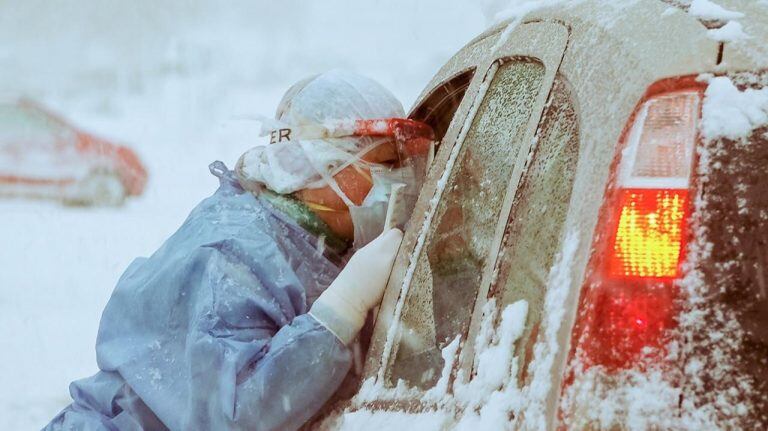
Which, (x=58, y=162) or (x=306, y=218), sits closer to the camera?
(x=306, y=218)

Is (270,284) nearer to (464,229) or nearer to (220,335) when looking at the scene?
(220,335)

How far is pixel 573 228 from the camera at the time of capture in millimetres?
1518

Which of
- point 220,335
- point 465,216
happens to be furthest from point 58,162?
point 465,216

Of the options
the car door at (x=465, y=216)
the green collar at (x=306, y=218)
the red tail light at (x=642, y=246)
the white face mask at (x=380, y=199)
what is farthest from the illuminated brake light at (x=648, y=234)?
the green collar at (x=306, y=218)

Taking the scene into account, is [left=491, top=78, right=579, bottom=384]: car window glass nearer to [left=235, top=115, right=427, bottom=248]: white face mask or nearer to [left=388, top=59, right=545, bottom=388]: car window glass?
[left=388, top=59, right=545, bottom=388]: car window glass

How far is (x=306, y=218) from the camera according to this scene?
2.86 metres

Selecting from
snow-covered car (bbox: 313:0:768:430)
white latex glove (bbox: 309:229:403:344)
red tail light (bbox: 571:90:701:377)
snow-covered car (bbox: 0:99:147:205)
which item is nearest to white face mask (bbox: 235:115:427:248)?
white latex glove (bbox: 309:229:403:344)

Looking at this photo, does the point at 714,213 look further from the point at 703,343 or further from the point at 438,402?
the point at 438,402

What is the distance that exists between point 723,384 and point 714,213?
26 centimetres

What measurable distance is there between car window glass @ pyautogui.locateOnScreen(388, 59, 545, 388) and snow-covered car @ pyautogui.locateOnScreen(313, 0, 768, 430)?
2 cm

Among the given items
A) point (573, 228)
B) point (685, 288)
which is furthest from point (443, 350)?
point (685, 288)

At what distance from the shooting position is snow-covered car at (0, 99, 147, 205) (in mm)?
11828

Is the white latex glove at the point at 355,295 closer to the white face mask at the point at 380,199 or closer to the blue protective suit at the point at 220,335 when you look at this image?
the blue protective suit at the point at 220,335

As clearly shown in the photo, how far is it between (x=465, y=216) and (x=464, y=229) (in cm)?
3
